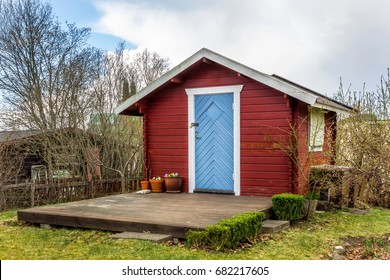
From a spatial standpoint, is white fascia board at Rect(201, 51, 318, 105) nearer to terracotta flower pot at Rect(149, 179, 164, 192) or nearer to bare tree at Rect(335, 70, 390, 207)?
bare tree at Rect(335, 70, 390, 207)

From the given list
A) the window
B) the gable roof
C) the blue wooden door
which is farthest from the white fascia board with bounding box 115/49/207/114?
the window

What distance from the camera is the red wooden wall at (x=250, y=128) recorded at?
8094 mm

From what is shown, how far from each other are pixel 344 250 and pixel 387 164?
6.09ft

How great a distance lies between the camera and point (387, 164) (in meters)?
6.30

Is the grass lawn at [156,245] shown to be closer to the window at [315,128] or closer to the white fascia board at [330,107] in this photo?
the window at [315,128]

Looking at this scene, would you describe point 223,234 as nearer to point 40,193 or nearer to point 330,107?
point 330,107

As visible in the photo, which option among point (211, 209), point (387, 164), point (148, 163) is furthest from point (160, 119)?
point (387, 164)

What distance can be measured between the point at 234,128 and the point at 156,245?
4.03 meters

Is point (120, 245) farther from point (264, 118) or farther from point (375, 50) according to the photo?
point (375, 50)

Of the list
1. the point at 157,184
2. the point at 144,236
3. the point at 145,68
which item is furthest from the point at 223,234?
the point at 145,68

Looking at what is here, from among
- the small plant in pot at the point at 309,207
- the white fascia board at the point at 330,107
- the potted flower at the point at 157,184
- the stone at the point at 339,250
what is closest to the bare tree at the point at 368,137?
the white fascia board at the point at 330,107

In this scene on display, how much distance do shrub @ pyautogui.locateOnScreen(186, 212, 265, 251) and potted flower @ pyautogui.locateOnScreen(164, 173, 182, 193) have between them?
378cm

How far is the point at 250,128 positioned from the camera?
8422 millimetres

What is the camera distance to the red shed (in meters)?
8.05
